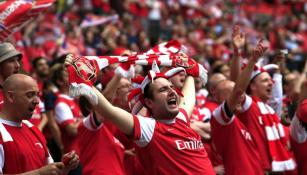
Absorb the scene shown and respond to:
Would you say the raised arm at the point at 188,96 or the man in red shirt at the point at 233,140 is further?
the man in red shirt at the point at 233,140

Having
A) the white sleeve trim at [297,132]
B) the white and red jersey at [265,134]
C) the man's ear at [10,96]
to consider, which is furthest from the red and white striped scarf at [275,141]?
the man's ear at [10,96]

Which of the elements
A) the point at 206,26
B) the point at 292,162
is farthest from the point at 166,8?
the point at 292,162

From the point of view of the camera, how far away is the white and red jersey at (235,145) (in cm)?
658

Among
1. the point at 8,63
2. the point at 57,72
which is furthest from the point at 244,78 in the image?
the point at 57,72

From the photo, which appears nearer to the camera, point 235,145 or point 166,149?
point 166,149

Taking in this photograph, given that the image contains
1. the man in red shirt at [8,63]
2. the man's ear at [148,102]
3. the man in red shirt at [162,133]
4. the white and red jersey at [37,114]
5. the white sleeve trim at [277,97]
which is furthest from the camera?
the white sleeve trim at [277,97]

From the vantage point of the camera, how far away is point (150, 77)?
5.42 metres

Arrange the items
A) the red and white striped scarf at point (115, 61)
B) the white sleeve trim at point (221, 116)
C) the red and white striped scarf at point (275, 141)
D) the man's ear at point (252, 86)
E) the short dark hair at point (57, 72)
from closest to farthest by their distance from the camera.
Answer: the red and white striped scarf at point (115, 61)
the white sleeve trim at point (221, 116)
the red and white striped scarf at point (275, 141)
the man's ear at point (252, 86)
the short dark hair at point (57, 72)

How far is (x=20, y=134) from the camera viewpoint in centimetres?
483

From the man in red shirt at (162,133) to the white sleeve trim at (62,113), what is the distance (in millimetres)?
2256

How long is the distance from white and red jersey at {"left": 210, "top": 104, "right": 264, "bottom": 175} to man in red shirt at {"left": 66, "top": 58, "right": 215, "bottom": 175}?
1.22 meters

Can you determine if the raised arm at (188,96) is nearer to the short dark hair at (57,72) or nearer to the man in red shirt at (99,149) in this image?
the man in red shirt at (99,149)

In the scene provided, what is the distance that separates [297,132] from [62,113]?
2659mm

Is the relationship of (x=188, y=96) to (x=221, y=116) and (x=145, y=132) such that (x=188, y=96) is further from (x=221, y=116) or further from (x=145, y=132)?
(x=145, y=132)
